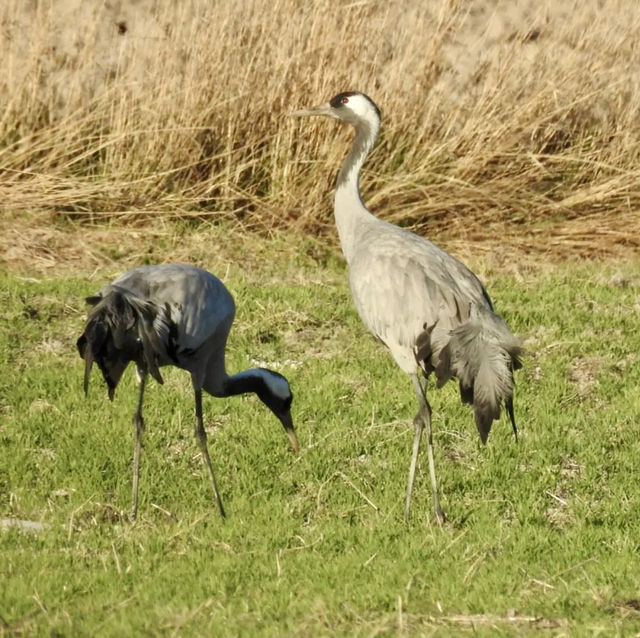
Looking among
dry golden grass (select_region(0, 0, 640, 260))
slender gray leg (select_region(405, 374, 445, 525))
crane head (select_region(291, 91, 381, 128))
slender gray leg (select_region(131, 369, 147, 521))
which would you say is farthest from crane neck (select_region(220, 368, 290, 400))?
dry golden grass (select_region(0, 0, 640, 260))

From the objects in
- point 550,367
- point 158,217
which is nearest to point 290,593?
point 550,367

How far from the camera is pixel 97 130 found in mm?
9906

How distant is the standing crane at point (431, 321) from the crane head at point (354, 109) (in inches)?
31.9

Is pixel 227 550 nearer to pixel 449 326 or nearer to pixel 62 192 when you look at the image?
pixel 449 326

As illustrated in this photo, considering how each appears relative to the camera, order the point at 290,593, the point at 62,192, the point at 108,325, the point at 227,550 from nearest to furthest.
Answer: the point at 290,593
the point at 227,550
the point at 108,325
the point at 62,192

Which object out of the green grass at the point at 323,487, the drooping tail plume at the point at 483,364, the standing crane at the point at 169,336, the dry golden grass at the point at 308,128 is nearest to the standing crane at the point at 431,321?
the drooping tail plume at the point at 483,364

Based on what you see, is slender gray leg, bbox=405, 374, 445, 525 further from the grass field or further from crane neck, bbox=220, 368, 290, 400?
crane neck, bbox=220, 368, 290, 400

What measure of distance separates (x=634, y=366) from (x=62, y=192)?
4.37m

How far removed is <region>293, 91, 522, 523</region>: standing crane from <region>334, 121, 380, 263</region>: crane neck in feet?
0.30

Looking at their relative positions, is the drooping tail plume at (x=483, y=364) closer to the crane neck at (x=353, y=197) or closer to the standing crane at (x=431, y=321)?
the standing crane at (x=431, y=321)

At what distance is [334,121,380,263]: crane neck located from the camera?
6910 millimetres

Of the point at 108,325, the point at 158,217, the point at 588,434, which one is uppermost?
Answer: the point at 108,325

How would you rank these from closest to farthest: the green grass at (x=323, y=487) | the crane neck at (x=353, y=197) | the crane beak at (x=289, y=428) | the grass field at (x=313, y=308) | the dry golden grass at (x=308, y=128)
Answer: the green grass at (x=323, y=487) < the grass field at (x=313, y=308) < the crane beak at (x=289, y=428) < the crane neck at (x=353, y=197) < the dry golden grass at (x=308, y=128)

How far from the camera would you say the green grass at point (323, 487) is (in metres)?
4.62
